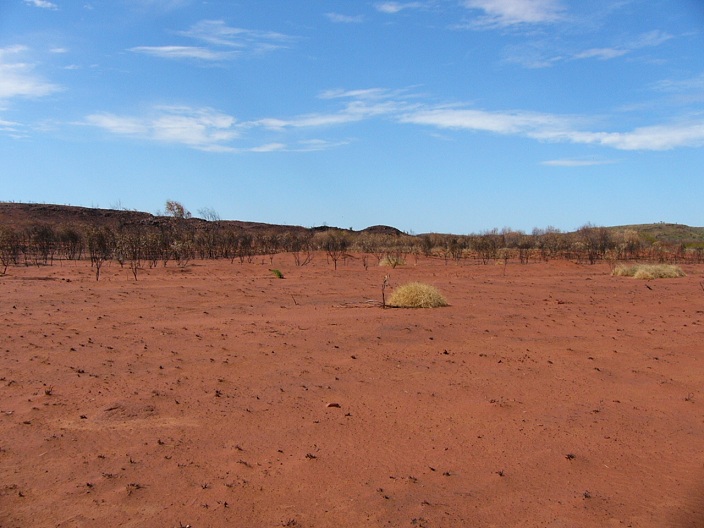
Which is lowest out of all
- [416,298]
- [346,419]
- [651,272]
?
[346,419]

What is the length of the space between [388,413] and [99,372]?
12.1ft

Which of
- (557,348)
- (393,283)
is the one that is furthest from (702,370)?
(393,283)

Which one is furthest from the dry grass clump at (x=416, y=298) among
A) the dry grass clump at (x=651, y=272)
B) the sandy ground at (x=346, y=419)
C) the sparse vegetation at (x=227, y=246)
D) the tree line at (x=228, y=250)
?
the dry grass clump at (x=651, y=272)

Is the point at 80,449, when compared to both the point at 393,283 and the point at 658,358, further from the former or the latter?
the point at 393,283

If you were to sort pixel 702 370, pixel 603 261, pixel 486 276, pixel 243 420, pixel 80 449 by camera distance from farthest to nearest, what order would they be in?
1. pixel 603 261
2. pixel 486 276
3. pixel 702 370
4. pixel 243 420
5. pixel 80 449

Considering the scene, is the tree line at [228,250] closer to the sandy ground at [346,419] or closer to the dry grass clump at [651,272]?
the dry grass clump at [651,272]

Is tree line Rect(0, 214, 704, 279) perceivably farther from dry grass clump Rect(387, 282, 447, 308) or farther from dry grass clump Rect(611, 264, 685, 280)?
dry grass clump Rect(387, 282, 447, 308)

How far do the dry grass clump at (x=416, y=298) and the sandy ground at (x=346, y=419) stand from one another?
3.85 ft

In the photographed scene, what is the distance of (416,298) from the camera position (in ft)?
44.4

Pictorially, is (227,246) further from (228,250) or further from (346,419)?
(346,419)

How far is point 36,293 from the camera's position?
14516 millimetres

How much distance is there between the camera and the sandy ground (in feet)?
14.3

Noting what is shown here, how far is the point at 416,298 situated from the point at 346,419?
760 centimetres

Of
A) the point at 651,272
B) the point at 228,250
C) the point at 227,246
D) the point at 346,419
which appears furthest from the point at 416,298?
the point at 227,246
